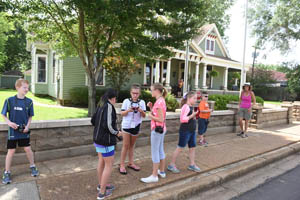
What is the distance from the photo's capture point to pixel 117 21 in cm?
621

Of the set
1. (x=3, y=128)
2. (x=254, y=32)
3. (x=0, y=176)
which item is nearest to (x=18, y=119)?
(x=3, y=128)

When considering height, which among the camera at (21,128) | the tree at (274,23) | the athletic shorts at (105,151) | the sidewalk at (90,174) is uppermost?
the tree at (274,23)

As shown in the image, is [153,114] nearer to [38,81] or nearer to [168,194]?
[168,194]

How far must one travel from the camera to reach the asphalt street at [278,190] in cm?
360

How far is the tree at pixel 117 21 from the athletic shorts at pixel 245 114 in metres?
3.34

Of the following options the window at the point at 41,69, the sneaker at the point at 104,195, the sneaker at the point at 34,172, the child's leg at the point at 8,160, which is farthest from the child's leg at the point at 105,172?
the window at the point at 41,69

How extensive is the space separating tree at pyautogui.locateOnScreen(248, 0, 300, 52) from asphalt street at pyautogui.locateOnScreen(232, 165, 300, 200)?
25.6m

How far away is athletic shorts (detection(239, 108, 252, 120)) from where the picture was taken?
7.33 m

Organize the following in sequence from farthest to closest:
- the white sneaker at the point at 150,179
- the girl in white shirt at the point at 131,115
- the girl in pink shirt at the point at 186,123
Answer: the girl in pink shirt at the point at 186,123 < the girl in white shirt at the point at 131,115 < the white sneaker at the point at 150,179

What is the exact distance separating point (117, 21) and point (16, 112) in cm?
398

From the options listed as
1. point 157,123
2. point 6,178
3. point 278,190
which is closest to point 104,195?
point 157,123

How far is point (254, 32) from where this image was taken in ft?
89.4

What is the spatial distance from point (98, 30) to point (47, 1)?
1.84 m

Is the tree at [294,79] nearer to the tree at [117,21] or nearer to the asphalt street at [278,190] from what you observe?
the tree at [117,21]
